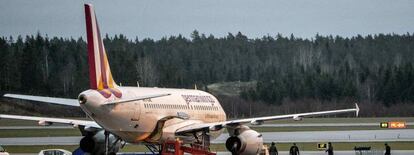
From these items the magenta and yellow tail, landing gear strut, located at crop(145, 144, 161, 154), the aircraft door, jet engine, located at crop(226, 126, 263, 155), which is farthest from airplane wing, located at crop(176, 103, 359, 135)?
the magenta and yellow tail

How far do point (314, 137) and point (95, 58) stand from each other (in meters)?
38.3

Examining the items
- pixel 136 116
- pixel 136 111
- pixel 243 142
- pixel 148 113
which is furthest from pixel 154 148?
pixel 136 111

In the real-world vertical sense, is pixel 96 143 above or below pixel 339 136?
above

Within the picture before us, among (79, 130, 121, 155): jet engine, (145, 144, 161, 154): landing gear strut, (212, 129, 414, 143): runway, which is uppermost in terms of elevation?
(79, 130, 121, 155): jet engine

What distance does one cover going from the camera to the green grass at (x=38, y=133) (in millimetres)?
88363

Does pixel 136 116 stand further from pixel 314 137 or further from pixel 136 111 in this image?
pixel 314 137

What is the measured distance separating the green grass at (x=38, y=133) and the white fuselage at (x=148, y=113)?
29365mm

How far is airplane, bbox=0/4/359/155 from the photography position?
5025cm

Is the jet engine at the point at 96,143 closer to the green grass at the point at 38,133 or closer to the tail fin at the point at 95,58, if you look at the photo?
the tail fin at the point at 95,58

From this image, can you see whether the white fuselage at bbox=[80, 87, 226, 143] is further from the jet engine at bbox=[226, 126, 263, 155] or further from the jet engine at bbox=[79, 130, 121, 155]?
the jet engine at bbox=[226, 126, 263, 155]

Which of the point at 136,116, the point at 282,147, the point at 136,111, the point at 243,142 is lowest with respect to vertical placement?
the point at 282,147

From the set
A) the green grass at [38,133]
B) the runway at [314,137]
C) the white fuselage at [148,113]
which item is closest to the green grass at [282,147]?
the runway at [314,137]

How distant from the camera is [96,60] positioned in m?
50.3

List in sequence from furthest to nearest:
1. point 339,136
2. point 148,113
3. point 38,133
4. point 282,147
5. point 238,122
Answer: point 38,133, point 339,136, point 282,147, point 238,122, point 148,113
